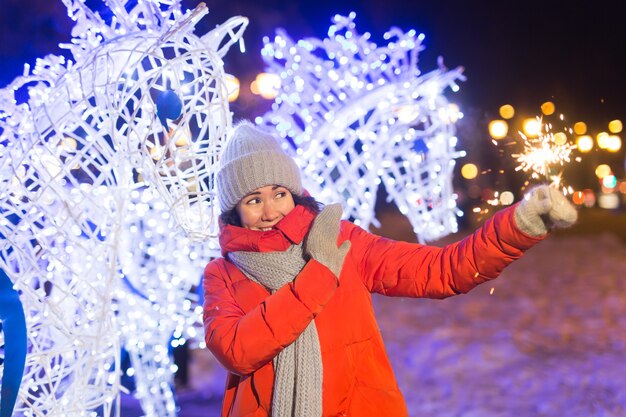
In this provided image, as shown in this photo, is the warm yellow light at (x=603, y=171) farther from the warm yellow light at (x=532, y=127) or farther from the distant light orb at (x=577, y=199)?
the distant light orb at (x=577, y=199)

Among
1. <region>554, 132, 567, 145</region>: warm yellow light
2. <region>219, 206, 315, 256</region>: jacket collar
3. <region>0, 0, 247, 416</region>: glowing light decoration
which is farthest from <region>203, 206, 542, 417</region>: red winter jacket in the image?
<region>554, 132, 567, 145</region>: warm yellow light

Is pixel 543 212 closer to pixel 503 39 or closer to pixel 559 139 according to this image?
pixel 559 139

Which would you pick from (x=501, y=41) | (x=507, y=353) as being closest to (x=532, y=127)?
(x=507, y=353)

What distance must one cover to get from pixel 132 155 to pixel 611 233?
58.5ft

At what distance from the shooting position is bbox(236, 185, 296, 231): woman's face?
2.64 metres

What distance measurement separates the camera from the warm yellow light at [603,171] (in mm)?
23359

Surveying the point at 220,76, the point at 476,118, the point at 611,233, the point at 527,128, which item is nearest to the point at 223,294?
the point at 220,76

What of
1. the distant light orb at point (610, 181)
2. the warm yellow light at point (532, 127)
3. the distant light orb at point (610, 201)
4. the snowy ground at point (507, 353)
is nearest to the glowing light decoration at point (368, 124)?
the snowy ground at point (507, 353)

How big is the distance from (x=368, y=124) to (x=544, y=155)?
2.70 m

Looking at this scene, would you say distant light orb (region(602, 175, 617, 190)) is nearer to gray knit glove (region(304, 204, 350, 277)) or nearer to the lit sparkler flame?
the lit sparkler flame

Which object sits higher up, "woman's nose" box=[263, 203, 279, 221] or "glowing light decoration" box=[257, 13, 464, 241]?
"glowing light decoration" box=[257, 13, 464, 241]

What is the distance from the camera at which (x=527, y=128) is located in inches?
126

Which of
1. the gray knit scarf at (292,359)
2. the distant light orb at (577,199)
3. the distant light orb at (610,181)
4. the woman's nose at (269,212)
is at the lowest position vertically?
the gray knit scarf at (292,359)

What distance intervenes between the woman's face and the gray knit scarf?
0.16 m
